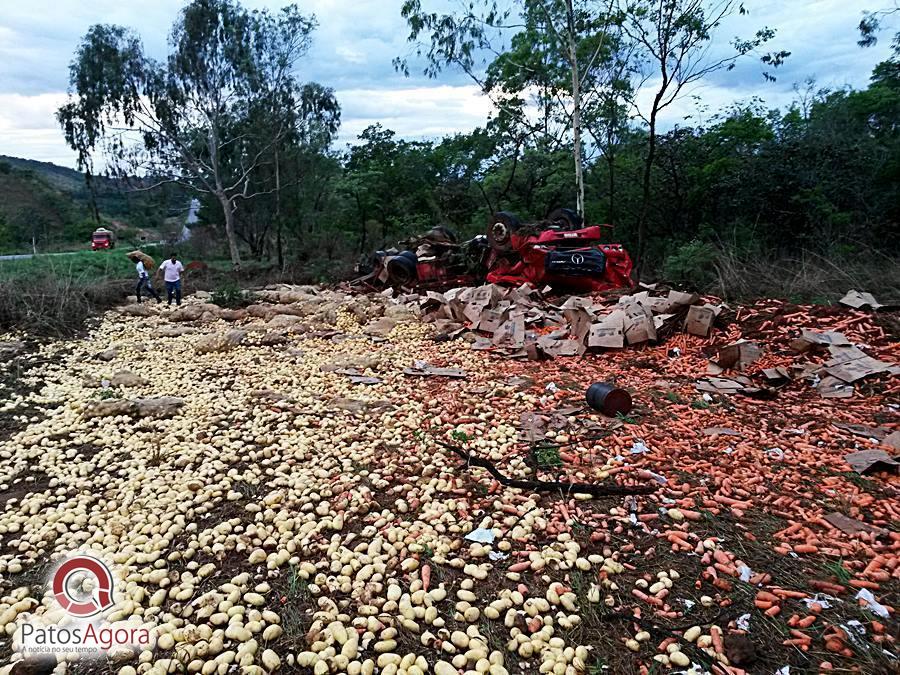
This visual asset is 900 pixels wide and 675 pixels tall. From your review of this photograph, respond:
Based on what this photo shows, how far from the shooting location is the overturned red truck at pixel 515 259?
863cm

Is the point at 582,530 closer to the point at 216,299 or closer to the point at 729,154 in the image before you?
the point at 216,299

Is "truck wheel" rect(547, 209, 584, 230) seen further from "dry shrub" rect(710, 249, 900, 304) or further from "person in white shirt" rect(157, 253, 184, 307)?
"person in white shirt" rect(157, 253, 184, 307)

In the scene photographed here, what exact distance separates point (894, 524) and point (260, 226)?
26041 mm

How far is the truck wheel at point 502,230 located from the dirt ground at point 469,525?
5396mm

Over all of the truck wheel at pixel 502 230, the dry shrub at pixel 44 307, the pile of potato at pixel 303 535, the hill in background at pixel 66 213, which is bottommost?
the pile of potato at pixel 303 535

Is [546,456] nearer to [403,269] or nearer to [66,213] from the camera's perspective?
[403,269]

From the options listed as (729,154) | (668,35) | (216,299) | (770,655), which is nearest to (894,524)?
(770,655)

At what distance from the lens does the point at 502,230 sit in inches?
397

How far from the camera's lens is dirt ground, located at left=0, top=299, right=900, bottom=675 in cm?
198

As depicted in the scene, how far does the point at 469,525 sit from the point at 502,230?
8087 millimetres

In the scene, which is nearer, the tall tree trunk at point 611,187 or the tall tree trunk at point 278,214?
the tall tree trunk at point 611,187

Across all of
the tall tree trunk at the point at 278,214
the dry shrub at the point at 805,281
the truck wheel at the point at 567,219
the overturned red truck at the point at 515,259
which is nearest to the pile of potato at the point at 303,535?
the overturned red truck at the point at 515,259

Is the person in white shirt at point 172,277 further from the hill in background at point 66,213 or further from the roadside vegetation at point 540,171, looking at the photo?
the hill in background at point 66,213

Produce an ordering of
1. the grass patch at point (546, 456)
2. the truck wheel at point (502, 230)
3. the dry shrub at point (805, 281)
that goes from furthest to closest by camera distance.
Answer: the truck wheel at point (502, 230), the dry shrub at point (805, 281), the grass patch at point (546, 456)
